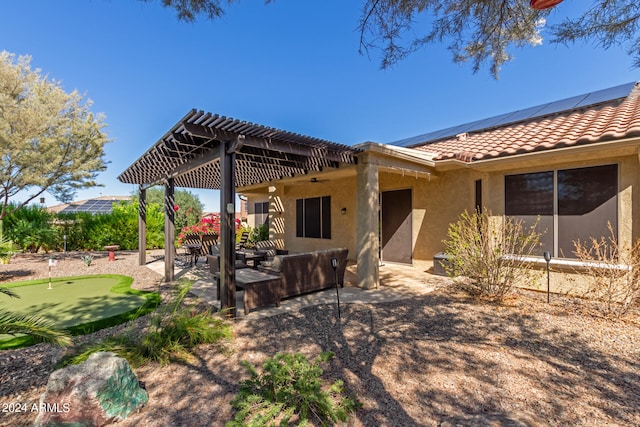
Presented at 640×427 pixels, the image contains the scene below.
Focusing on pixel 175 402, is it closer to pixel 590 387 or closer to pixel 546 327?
pixel 590 387

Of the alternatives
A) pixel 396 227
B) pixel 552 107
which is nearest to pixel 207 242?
pixel 396 227

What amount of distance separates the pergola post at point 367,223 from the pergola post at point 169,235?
546 cm

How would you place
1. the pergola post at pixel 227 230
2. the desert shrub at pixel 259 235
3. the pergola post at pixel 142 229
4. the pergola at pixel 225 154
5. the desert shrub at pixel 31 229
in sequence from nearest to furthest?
the pergola at pixel 225 154 < the pergola post at pixel 227 230 < the pergola post at pixel 142 229 < the desert shrub at pixel 31 229 < the desert shrub at pixel 259 235

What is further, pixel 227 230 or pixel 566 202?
pixel 566 202

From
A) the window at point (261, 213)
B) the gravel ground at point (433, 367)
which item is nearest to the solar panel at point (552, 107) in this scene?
the gravel ground at point (433, 367)

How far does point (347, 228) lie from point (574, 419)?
871cm

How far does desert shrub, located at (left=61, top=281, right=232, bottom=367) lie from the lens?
3.58 metres

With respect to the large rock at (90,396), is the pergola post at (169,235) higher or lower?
higher

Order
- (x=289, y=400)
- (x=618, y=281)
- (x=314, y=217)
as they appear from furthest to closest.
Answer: (x=314, y=217) → (x=618, y=281) → (x=289, y=400)

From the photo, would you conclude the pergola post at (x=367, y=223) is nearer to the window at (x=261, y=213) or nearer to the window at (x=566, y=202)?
the window at (x=566, y=202)

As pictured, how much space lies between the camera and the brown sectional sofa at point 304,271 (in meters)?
6.08

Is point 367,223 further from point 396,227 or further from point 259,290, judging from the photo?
point 396,227

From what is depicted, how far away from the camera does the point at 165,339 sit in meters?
3.91

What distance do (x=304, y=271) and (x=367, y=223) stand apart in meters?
1.96
